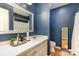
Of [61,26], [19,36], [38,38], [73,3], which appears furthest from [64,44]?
[19,36]

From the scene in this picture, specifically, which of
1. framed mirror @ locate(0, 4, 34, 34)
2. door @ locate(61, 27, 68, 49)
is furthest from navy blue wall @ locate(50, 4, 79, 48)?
framed mirror @ locate(0, 4, 34, 34)

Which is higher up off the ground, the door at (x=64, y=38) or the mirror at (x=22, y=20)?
the mirror at (x=22, y=20)

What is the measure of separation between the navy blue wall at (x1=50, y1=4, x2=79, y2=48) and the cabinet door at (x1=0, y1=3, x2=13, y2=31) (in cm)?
73

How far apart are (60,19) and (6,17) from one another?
919 mm

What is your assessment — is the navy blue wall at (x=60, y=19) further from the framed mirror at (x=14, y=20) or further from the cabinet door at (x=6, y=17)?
the cabinet door at (x=6, y=17)

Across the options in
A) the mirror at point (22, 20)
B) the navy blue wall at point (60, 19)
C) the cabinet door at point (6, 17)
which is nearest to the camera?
the cabinet door at point (6, 17)

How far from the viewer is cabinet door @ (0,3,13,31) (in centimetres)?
141

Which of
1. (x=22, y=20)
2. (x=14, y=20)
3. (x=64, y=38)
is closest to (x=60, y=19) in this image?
(x=64, y=38)

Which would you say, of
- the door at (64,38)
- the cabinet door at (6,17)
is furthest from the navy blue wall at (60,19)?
the cabinet door at (6,17)

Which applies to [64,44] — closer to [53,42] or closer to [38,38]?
[53,42]

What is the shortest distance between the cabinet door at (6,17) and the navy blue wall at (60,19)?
73cm

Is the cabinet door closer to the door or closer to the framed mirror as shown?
the framed mirror

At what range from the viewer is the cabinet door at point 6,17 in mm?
1412

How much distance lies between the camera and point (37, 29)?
1934mm
